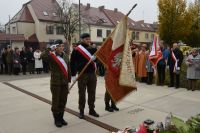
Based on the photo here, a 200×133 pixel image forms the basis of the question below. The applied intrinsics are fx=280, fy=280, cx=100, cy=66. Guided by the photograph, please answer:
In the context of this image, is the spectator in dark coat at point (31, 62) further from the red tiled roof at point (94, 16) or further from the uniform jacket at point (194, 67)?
the red tiled roof at point (94, 16)

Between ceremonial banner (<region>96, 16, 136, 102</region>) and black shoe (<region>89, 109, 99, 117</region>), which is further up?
ceremonial banner (<region>96, 16, 136, 102</region>)

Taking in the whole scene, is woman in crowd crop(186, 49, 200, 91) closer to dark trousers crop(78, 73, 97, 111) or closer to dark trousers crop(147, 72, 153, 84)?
dark trousers crop(147, 72, 153, 84)

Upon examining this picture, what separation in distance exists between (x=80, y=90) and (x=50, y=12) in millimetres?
40920

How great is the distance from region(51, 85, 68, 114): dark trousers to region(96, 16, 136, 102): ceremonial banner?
1.19 meters

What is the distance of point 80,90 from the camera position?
20.8 ft

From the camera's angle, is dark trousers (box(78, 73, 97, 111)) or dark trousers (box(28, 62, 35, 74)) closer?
dark trousers (box(78, 73, 97, 111))

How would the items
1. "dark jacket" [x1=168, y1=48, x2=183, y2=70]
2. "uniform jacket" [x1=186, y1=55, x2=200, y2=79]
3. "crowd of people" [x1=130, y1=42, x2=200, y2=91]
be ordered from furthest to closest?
"dark jacket" [x1=168, y1=48, x2=183, y2=70] → "crowd of people" [x1=130, y1=42, x2=200, y2=91] → "uniform jacket" [x1=186, y1=55, x2=200, y2=79]

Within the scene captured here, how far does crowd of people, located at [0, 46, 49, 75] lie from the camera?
17047mm

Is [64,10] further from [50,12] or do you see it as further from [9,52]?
[9,52]

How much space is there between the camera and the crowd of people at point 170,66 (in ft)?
33.3

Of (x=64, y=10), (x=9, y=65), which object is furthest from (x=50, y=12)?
(x=9, y=65)

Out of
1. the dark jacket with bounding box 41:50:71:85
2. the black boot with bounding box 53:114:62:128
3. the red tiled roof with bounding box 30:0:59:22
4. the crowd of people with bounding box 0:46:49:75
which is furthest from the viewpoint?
the red tiled roof with bounding box 30:0:59:22

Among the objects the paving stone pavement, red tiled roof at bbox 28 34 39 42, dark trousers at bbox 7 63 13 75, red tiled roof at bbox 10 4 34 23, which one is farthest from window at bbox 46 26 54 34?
the paving stone pavement

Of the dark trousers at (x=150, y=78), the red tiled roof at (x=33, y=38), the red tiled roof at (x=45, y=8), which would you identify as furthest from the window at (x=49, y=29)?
the dark trousers at (x=150, y=78)
